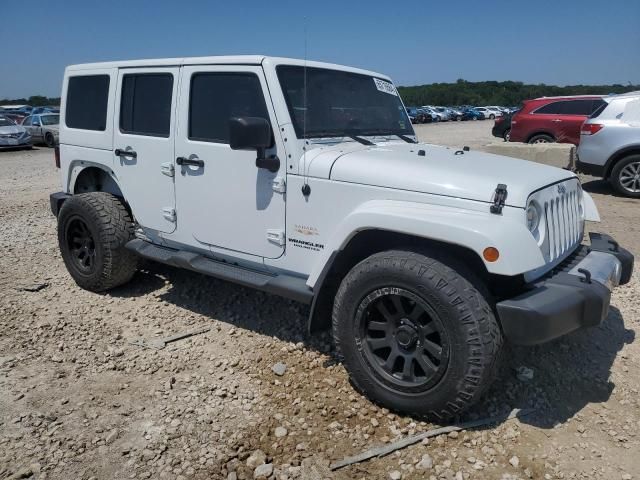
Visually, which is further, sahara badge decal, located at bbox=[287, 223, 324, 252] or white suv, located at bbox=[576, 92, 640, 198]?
white suv, located at bbox=[576, 92, 640, 198]

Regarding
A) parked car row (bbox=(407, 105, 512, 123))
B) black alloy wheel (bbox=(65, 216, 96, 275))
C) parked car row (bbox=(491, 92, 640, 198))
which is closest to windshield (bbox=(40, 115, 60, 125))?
black alloy wheel (bbox=(65, 216, 96, 275))

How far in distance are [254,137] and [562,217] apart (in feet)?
6.40

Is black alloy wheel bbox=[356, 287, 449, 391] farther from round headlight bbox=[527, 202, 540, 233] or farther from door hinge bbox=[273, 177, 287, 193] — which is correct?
door hinge bbox=[273, 177, 287, 193]

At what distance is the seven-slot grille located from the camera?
3.08 m

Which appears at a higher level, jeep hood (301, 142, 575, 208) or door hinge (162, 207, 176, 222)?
jeep hood (301, 142, 575, 208)

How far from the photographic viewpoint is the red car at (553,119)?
13172mm

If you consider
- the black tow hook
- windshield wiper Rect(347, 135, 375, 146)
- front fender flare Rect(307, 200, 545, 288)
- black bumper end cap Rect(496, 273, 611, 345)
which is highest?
windshield wiper Rect(347, 135, 375, 146)

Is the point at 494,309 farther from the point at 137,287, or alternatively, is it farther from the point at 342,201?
the point at 137,287

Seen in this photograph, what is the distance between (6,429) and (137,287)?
2.24 metres

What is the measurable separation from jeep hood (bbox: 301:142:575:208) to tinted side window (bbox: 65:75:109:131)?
2354mm

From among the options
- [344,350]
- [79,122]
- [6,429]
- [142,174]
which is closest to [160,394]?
[6,429]

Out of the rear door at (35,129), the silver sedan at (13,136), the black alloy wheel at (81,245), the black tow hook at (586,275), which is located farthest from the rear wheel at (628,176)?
the rear door at (35,129)

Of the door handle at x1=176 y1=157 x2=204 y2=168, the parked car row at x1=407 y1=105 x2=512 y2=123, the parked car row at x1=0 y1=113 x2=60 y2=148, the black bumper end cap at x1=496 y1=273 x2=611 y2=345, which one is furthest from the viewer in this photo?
the parked car row at x1=407 y1=105 x2=512 y2=123

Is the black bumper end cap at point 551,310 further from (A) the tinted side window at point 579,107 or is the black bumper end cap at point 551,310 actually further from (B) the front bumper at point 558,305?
(A) the tinted side window at point 579,107
